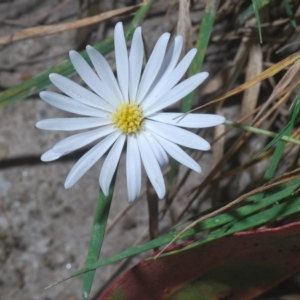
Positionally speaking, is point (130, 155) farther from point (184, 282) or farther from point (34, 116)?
point (34, 116)

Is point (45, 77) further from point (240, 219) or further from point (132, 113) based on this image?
point (240, 219)

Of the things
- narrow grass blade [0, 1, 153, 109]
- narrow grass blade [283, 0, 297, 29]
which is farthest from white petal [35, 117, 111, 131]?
narrow grass blade [283, 0, 297, 29]

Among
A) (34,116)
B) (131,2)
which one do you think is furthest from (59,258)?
(131,2)

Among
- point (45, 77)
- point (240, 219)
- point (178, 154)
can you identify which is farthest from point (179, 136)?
point (45, 77)

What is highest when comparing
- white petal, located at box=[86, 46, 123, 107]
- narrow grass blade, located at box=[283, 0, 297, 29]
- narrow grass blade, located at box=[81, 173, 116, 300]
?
narrow grass blade, located at box=[283, 0, 297, 29]

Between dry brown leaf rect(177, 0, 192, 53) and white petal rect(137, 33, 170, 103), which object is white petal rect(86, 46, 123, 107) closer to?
white petal rect(137, 33, 170, 103)

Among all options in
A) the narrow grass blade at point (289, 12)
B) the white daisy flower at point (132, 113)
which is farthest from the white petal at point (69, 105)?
the narrow grass blade at point (289, 12)
